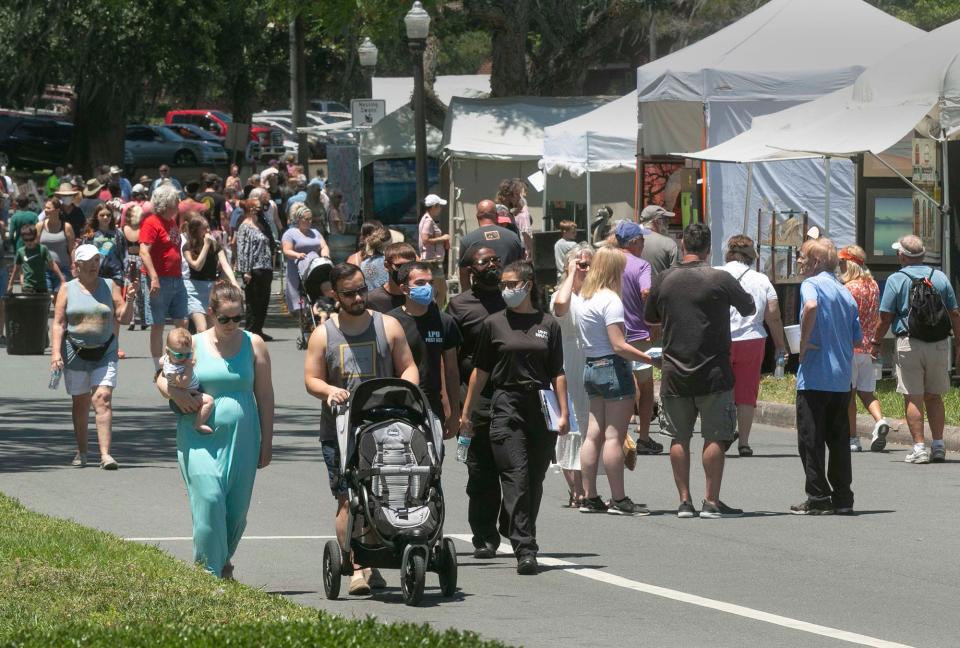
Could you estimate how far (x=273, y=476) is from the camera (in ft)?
42.5

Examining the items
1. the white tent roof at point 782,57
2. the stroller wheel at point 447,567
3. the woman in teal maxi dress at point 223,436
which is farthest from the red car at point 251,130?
the stroller wheel at point 447,567

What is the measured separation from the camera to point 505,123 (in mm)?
32094

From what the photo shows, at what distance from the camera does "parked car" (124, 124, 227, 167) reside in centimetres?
5519

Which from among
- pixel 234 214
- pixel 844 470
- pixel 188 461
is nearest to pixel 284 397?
pixel 844 470

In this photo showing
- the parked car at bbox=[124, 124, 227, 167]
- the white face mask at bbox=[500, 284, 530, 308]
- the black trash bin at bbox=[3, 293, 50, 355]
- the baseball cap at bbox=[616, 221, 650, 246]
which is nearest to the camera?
the white face mask at bbox=[500, 284, 530, 308]

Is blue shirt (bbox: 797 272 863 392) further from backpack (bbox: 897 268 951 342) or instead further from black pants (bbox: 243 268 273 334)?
black pants (bbox: 243 268 273 334)

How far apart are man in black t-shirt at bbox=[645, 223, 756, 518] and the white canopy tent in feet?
20.9

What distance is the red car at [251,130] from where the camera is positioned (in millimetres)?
57844

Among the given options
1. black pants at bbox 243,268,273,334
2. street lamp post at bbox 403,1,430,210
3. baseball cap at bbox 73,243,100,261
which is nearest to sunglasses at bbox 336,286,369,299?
baseball cap at bbox 73,243,100,261

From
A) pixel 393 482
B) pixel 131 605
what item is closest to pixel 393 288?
pixel 393 482

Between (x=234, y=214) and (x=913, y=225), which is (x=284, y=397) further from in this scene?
(x=234, y=214)

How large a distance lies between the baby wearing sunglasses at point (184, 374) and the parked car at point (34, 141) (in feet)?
152

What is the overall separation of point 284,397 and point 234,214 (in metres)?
12.2

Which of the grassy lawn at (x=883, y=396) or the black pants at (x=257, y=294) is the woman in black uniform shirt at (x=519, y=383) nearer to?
the grassy lawn at (x=883, y=396)
